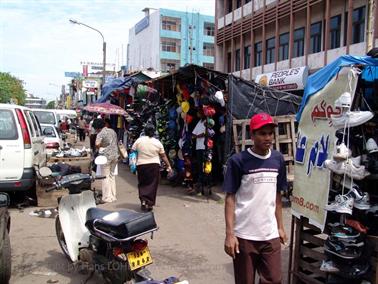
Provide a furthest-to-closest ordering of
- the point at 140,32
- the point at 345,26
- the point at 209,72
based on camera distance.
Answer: the point at 140,32
the point at 345,26
the point at 209,72

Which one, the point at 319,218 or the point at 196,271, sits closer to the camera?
the point at 319,218

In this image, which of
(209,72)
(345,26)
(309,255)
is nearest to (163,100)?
(209,72)

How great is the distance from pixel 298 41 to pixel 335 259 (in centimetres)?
2300

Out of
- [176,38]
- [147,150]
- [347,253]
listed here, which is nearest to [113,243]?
[347,253]

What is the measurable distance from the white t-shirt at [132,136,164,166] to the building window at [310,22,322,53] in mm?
17537

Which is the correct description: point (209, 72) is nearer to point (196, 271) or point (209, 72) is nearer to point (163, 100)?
point (163, 100)

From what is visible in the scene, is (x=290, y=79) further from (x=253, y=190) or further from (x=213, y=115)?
(x=253, y=190)

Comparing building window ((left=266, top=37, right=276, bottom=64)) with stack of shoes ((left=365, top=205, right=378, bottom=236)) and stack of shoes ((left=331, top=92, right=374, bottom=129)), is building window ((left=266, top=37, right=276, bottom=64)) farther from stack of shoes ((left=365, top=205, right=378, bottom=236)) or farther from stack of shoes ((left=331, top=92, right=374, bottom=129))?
stack of shoes ((left=365, top=205, right=378, bottom=236))

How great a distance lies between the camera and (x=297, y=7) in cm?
2380

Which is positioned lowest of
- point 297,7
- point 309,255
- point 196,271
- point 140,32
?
point 196,271

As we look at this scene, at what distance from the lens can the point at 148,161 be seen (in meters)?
7.93

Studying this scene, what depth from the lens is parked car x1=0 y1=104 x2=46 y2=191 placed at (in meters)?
7.66

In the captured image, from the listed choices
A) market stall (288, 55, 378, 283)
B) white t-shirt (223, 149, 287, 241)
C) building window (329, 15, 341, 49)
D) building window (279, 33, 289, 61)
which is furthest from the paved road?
building window (279, 33, 289, 61)

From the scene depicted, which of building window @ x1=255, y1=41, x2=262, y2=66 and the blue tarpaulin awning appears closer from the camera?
the blue tarpaulin awning
